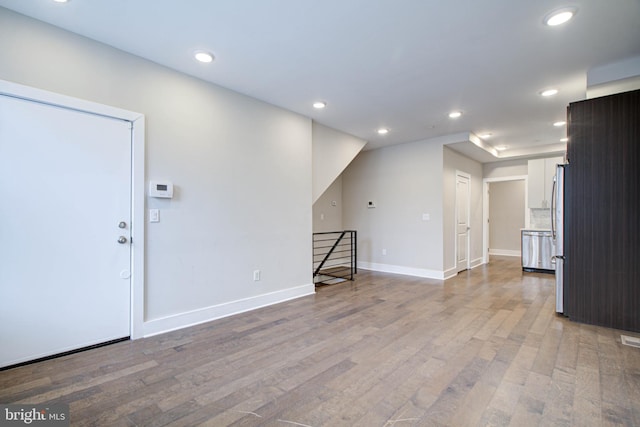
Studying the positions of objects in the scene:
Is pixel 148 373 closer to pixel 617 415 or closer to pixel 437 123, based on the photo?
pixel 617 415

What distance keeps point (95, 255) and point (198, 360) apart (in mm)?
1297

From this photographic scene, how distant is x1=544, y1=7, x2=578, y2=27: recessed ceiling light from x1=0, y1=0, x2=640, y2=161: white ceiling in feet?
0.16

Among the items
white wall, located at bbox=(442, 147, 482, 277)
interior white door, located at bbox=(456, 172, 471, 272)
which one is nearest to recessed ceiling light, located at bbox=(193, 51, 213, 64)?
white wall, located at bbox=(442, 147, 482, 277)

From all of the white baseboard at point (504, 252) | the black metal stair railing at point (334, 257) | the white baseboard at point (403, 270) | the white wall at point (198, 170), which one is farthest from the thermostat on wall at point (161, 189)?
the white baseboard at point (504, 252)

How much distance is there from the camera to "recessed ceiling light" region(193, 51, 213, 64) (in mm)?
2721

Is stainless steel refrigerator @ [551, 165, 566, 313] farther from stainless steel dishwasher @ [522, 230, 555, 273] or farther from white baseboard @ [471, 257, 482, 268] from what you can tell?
white baseboard @ [471, 257, 482, 268]

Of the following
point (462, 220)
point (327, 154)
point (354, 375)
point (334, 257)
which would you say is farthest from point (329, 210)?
point (354, 375)

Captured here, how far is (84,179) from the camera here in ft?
8.28

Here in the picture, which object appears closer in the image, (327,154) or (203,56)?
(203,56)

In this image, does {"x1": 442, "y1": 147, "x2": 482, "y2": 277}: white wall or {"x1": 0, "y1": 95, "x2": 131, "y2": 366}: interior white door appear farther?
{"x1": 442, "y1": 147, "x2": 482, "y2": 277}: white wall

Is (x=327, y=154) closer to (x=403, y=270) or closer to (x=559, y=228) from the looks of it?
(x=403, y=270)

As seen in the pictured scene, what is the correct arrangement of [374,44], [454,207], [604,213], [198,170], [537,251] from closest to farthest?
[374,44], [604,213], [198,170], [454,207], [537,251]

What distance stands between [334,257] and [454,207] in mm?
2732

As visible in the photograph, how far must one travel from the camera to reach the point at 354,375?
214 centimetres
